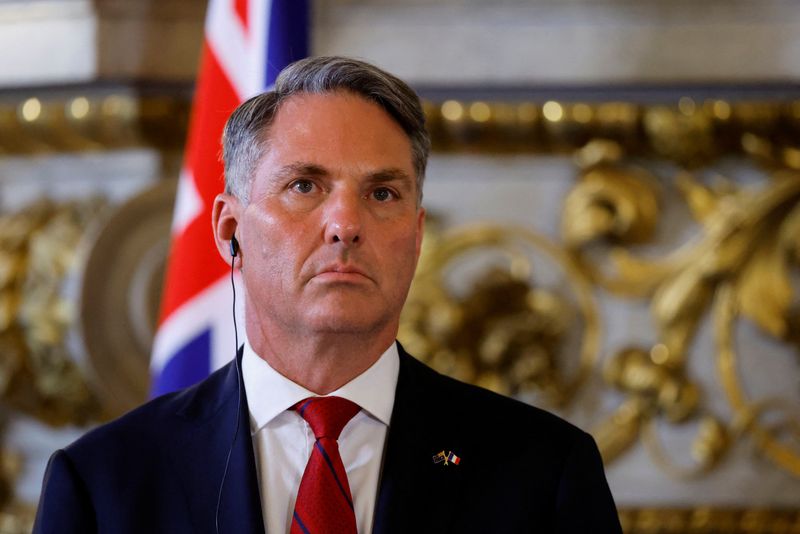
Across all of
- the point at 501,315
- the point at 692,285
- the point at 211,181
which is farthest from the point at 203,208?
the point at 692,285

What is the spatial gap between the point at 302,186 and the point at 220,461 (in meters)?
0.21

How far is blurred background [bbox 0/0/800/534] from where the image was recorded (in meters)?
2.10

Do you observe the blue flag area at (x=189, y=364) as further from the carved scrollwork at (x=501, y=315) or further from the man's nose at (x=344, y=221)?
the man's nose at (x=344, y=221)

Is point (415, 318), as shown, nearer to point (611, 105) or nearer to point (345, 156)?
point (611, 105)

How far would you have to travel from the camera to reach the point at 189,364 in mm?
1831

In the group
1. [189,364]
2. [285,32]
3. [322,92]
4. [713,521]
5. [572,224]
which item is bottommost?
[713,521]

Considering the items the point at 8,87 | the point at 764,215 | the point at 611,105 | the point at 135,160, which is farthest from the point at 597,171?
the point at 8,87

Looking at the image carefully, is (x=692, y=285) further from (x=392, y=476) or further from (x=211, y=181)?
(x=392, y=476)

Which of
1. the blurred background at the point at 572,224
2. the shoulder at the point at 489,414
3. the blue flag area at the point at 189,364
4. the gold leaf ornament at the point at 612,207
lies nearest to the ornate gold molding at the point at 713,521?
the blurred background at the point at 572,224

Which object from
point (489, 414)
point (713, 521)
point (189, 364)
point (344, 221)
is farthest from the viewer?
point (713, 521)

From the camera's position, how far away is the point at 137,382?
2186mm

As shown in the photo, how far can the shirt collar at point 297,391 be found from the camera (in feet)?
3.12

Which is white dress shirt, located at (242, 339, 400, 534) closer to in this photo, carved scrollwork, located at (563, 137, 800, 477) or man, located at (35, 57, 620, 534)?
man, located at (35, 57, 620, 534)

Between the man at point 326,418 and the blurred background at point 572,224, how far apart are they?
3.80 ft
